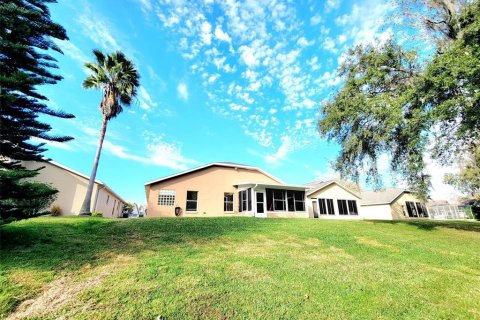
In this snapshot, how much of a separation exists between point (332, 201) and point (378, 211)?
11.8 m

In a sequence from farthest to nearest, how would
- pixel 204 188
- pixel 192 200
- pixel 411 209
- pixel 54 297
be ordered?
pixel 411 209, pixel 204 188, pixel 192 200, pixel 54 297

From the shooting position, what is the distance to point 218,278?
18.3 feet

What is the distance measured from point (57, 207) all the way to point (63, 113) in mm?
15801

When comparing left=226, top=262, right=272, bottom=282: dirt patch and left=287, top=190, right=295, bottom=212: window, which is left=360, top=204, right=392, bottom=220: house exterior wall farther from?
left=226, top=262, right=272, bottom=282: dirt patch

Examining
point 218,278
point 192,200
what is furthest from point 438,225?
point 218,278

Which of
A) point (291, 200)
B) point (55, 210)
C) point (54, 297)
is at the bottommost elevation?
point (54, 297)

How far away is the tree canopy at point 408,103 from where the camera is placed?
11.1 meters

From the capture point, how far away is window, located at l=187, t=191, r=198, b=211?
64.9 ft

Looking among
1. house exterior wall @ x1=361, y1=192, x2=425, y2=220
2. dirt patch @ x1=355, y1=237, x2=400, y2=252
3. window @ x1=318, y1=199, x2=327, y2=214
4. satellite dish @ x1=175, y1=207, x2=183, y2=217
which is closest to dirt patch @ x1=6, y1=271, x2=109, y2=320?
dirt patch @ x1=355, y1=237, x2=400, y2=252

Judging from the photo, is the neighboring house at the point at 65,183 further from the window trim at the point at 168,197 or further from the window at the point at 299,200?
the window at the point at 299,200

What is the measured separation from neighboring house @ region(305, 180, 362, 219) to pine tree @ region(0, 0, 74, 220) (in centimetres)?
2405

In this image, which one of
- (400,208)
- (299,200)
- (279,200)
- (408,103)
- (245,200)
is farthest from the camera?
(400,208)

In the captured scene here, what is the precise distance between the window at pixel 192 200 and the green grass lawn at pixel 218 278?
10126 mm

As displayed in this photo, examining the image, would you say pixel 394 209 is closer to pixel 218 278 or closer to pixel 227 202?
pixel 227 202
